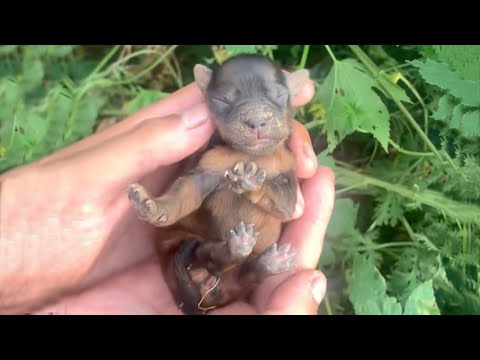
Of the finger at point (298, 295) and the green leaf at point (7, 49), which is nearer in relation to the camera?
the finger at point (298, 295)

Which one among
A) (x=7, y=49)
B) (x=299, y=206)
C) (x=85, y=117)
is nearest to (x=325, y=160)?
(x=299, y=206)

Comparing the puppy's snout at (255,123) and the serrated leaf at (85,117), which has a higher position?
the puppy's snout at (255,123)

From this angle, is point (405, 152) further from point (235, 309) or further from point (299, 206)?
point (235, 309)

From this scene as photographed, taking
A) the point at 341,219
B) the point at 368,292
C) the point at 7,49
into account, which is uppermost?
the point at 7,49

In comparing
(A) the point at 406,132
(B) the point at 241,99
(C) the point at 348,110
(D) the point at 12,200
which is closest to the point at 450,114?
(A) the point at 406,132

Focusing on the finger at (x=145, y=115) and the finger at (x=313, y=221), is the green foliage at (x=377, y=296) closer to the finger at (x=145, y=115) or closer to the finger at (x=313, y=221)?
the finger at (x=313, y=221)

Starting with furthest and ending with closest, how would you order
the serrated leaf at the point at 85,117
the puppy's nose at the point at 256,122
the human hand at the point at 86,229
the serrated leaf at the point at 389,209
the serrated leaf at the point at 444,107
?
the serrated leaf at the point at 85,117, the serrated leaf at the point at 389,209, the serrated leaf at the point at 444,107, the human hand at the point at 86,229, the puppy's nose at the point at 256,122

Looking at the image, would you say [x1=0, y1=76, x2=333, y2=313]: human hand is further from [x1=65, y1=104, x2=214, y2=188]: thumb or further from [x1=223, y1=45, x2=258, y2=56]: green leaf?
[x1=223, y1=45, x2=258, y2=56]: green leaf

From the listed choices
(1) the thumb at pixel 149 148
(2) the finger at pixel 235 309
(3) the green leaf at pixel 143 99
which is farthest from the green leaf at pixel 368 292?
(3) the green leaf at pixel 143 99
